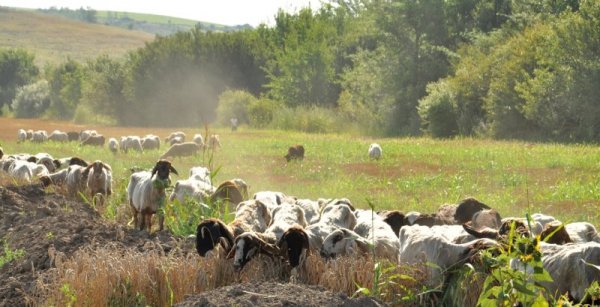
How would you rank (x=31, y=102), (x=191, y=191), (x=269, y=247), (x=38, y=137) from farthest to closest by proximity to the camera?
(x=31, y=102) < (x=38, y=137) < (x=191, y=191) < (x=269, y=247)

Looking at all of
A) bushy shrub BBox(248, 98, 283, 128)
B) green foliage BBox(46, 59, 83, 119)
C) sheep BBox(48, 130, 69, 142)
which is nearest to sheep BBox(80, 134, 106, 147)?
sheep BBox(48, 130, 69, 142)

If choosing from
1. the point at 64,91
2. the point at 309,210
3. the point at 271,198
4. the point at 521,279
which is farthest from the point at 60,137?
the point at 64,91

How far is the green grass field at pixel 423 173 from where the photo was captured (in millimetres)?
20125

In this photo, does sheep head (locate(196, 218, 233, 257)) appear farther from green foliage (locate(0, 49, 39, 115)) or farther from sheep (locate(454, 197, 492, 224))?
green foliage (locate(0, 49, 39, 115))

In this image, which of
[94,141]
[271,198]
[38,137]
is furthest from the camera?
[38,137]

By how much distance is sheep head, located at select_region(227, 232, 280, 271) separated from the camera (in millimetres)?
10742

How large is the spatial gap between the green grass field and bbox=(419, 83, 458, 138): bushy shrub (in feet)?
28.6

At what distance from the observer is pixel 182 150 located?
36.1 m

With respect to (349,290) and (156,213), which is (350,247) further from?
(156,213)

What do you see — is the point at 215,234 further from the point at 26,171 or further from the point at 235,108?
the point at 235,108

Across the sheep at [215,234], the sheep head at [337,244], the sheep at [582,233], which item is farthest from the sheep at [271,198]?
the sheep at [582,233]

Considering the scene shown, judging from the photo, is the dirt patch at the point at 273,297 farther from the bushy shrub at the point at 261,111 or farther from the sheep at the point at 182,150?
the bushy shrub at the point at 261,111

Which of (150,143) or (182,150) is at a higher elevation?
(182,150)

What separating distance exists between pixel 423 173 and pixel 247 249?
16888mm
